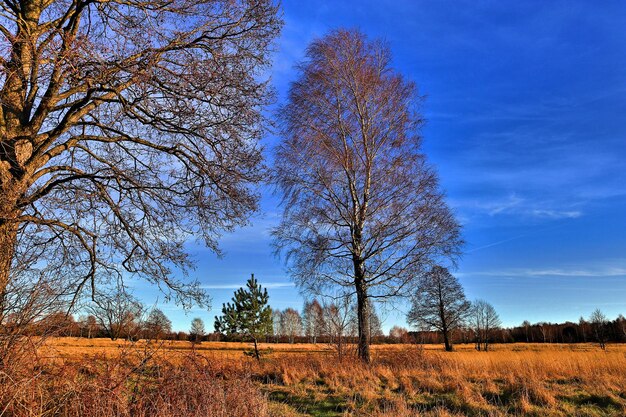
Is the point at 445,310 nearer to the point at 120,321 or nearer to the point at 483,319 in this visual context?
the point at 483,319

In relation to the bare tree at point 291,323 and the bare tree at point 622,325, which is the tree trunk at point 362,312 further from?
the bare tree at point 291,323

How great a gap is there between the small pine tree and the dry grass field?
39.4ft

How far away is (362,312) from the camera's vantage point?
1290cm

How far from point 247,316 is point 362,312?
14235 mm

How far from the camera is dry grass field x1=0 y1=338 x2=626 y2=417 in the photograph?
429cm

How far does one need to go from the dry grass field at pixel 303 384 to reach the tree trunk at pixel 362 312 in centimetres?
55

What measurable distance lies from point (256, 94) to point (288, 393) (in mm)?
6661

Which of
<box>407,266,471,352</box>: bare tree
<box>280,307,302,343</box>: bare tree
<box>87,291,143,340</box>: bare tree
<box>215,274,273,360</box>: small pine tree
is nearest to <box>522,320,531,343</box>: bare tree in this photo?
<box>407,266,471,352</box>: bare tree

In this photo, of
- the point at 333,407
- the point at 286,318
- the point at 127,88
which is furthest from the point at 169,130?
the point at 286,318

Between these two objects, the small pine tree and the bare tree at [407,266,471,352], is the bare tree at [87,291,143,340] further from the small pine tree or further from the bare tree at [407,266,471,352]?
the bare tree at [407,266,471,352]

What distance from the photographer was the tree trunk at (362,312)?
1258 cm

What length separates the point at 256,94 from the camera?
7785 mm

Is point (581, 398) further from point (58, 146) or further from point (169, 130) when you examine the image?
point (58, 146)

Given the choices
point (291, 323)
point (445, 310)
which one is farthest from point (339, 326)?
point (291, 323)
